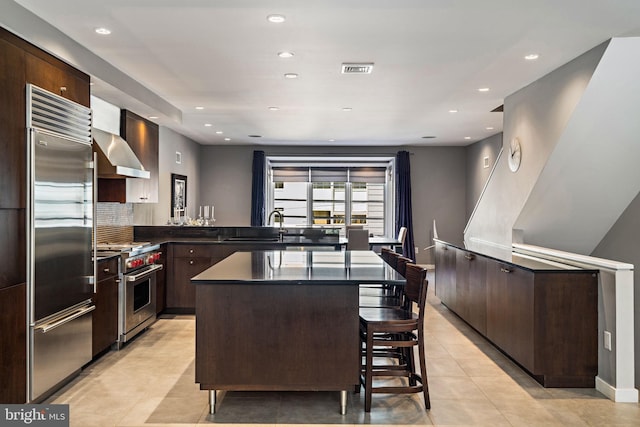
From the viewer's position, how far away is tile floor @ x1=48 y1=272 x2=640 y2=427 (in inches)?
121

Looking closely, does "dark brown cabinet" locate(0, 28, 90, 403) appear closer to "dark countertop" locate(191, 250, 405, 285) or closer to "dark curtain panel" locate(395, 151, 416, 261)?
"dark countertop" locate(191, 250, 405, 285)

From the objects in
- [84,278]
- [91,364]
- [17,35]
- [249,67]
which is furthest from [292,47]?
[91,364]

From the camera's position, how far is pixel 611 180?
4.57 m

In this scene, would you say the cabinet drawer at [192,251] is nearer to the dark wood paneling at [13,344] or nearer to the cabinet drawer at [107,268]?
the cabinet drawer at [107,268]

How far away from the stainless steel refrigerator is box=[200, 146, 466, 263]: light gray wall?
21.1 ft

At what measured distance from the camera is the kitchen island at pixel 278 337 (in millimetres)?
3131

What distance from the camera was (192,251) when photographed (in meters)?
6.06

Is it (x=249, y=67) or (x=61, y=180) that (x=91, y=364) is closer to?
(x=61, y=180)

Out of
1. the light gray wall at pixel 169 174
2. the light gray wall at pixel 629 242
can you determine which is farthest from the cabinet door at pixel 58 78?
the light gray wall at pixel 629 242

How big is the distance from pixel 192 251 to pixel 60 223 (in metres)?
2.63

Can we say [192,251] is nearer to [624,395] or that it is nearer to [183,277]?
[183,277]

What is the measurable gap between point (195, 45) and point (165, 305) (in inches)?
132

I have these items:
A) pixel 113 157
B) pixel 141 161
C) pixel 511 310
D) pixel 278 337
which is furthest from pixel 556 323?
pixel 141 161

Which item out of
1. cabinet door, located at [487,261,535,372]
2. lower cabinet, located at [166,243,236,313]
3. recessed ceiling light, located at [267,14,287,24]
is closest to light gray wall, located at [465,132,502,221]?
cabinet door, located at [487,261,535,372]
